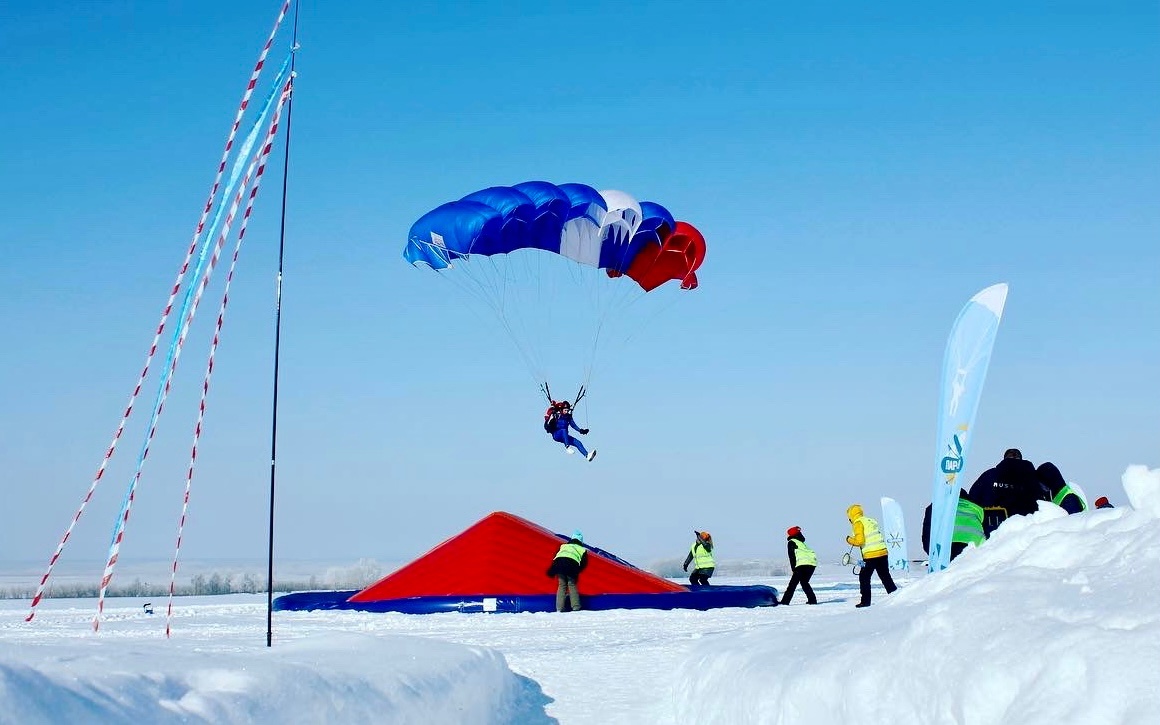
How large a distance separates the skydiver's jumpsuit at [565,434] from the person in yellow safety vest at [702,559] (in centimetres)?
298

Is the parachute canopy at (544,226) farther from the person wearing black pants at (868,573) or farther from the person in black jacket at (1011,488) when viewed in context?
the person in black jacket at (1011,488)

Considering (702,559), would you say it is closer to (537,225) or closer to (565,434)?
(565,434)

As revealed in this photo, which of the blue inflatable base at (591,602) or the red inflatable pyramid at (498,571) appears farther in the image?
the red inflatable pyramid at (498,571)

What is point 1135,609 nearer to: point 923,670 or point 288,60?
point 923,670

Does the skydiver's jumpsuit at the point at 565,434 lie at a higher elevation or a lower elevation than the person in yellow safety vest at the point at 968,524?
higher

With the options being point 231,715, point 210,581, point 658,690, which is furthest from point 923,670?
point 210,581

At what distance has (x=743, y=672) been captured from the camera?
185 inches

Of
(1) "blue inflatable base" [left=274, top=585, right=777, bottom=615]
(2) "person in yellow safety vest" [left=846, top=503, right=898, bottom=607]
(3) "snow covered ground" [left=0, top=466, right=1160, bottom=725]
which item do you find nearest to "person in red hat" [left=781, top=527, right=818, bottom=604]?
(1) "blue inflatable base" [left=274, top=585, right=777, bottom=615]

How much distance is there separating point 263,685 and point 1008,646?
2.28 m

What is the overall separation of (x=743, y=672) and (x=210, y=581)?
25413 millimetres

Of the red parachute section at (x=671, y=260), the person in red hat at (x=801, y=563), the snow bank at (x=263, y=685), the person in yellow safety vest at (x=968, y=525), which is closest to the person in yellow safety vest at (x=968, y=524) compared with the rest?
Result: the person in yellow safety vest at (x=968, y=525)

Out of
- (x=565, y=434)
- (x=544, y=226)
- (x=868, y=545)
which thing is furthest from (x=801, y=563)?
(x=544, y=226)

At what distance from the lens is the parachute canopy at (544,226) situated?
14312mm

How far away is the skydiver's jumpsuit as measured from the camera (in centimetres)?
1580
